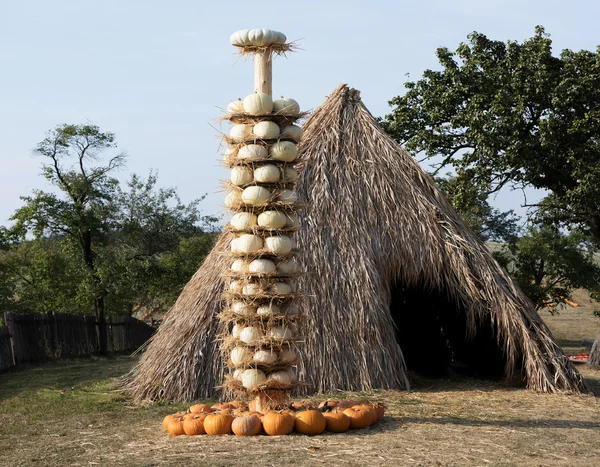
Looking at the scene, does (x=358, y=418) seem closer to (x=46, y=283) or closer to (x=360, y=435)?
(x=360, y=435)

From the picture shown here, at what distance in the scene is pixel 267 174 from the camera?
6.99 metres

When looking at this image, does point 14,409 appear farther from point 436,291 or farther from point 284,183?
point 436,291

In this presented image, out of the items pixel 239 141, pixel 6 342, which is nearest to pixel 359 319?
pixel 239 141

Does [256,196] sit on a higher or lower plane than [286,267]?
higher

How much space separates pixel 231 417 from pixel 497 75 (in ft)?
43.3

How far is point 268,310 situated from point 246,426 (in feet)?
3.52

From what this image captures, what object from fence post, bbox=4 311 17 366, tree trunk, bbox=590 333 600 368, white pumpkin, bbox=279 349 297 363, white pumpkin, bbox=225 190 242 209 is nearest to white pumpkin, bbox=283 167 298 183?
white pumpkin, bbox=225 190 242 209

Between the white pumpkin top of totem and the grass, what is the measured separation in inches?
149

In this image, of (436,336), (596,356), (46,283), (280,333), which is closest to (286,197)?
(280,333)

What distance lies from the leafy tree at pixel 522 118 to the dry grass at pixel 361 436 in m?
8.13

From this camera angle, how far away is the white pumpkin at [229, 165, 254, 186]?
7.09 metres

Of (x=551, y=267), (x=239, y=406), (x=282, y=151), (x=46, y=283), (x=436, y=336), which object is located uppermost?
(x=46, y=283)

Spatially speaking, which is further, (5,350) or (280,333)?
(5,350)

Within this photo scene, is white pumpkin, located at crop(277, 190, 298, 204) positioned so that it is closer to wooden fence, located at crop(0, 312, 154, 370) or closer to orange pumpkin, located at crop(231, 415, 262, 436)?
orange pumpkin, located at crop(231, 415, 262, 436)
